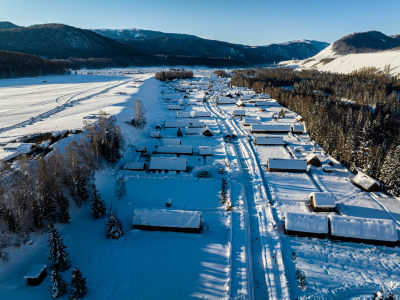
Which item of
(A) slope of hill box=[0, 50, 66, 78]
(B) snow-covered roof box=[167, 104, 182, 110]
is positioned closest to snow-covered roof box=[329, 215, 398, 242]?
(B) snow-covered roof box=[167, 104, 182, 110]

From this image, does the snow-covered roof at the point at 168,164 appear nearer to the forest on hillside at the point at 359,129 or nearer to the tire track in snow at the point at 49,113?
the forest on hillside at the point at 359,129

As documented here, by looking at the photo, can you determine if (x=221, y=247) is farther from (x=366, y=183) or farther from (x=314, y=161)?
(x=314, y=161)

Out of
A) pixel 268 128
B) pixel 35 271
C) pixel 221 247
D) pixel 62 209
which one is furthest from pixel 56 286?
pixel 268 128

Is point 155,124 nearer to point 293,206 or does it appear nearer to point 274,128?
point 274,128

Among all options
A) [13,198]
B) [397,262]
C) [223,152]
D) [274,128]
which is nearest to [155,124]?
[223,152]

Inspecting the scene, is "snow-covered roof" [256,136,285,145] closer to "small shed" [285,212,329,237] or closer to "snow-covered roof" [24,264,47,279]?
"small shed" [285,212,329,237]
